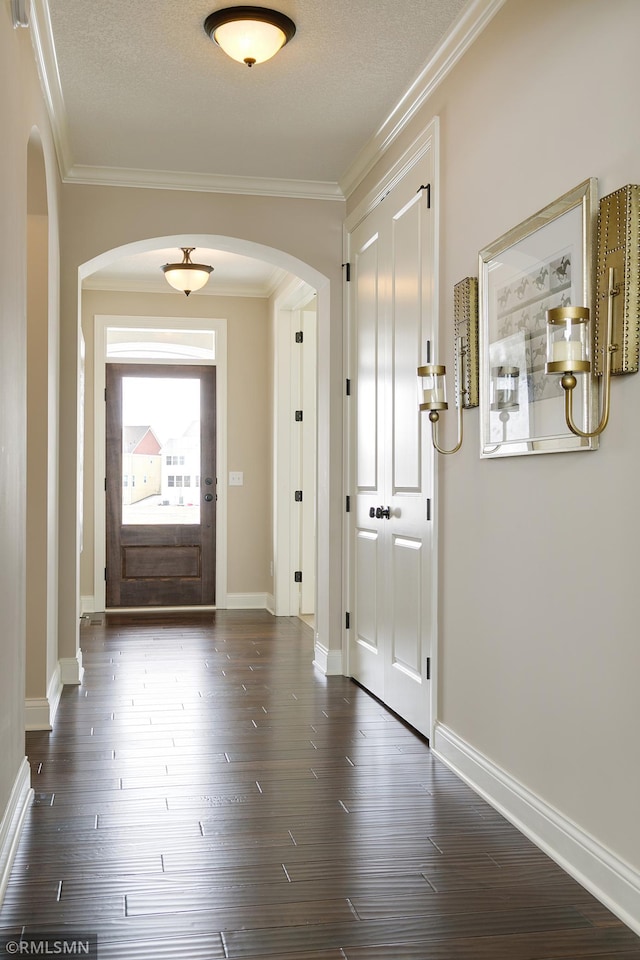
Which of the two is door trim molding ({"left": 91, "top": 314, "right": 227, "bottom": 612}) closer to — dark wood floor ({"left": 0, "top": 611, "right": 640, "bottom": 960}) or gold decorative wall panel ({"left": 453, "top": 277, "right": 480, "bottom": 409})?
dark wood floor ({"left": 0, "top": 611, "right": 640, "bottom": 960})

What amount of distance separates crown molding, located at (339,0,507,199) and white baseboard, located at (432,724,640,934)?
2601mm

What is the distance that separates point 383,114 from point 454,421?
1.63 meters

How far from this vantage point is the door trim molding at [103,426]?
7.57 meters

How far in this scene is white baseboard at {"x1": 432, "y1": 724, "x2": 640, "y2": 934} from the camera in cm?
222

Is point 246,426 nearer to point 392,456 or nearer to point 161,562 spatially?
point 161,562

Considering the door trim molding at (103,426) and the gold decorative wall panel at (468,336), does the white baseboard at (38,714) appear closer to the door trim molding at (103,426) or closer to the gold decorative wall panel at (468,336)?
the gold decorative wall panel at (468,336)

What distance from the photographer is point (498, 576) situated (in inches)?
120

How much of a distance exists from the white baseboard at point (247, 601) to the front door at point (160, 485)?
6.8 inches

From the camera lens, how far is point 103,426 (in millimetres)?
7594

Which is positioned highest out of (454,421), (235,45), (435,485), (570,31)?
(235,45)

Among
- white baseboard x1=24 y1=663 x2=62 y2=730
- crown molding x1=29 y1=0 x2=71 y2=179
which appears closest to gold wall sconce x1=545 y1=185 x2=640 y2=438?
crown molding x1=29 y1=0 x2=71 y2=179

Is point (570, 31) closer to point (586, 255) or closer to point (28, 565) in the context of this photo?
point (586, 255)

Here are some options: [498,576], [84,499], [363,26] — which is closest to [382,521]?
[498,576]

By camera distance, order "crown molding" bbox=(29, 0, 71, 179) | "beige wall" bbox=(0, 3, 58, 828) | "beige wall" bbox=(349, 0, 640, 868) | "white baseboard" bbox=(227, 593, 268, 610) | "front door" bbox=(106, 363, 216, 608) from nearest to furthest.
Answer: "beige wall" bbox=(349, 0, 640, 868), "beige wall" bbox=(0, 3, 58, 828), "crown molding" bbox=(29, 0, 71, 179), "front door" bbox=(106, 363, 216, 608), "white baseboard" bbox=(227, 593, 268, 610)
